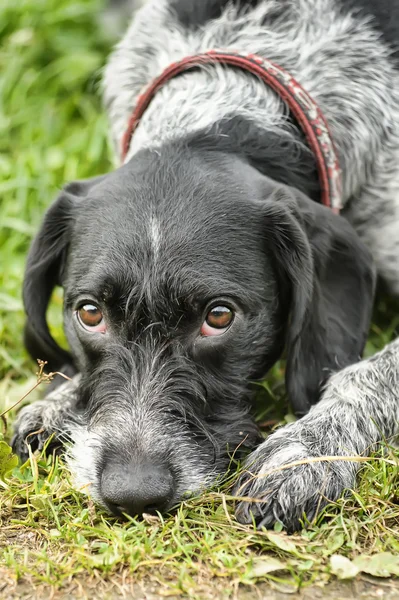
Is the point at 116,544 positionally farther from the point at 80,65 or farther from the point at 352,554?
the point at 80,65

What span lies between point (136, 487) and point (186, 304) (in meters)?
0.83

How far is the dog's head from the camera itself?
3826mm

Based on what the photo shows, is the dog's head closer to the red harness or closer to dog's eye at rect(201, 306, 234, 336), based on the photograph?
dog's eye at rect(201, 306, 234, 336)

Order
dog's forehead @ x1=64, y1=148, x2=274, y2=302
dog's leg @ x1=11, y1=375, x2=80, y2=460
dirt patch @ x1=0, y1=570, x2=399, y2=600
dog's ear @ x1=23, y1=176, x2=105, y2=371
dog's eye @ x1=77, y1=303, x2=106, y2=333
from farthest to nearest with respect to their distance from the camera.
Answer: dog's ear @ x1=23, y1=176, x2=105, y2=371 < dog's leg @ x1=11, y1=375, x2=80, y2=460 < dog's eye @ x1=77, y1=303, x2=106, y2=333 < dog's forehead @ x1=64, y1=148, x2=274, y2=302 < dirt patch @ x1=0, y1=570, x2=399, y2=600

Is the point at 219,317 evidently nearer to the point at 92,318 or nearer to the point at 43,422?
the point at 92,318

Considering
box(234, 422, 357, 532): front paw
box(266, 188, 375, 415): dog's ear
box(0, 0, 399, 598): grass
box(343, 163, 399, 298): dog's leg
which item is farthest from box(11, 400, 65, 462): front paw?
box(343, 163, 399, 298): dog's leg

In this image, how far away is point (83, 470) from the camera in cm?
388

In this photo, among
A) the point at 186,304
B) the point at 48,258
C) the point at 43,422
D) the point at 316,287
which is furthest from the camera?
the point at 48,258

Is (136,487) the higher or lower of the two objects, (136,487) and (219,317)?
the lower

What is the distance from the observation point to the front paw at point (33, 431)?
14.5ft

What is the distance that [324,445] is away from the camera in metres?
4.08

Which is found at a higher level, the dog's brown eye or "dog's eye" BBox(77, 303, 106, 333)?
the dog's brown eye

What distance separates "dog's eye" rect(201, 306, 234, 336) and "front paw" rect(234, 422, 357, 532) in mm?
536

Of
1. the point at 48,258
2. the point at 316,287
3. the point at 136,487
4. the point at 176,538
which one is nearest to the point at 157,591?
the point at 176,538
